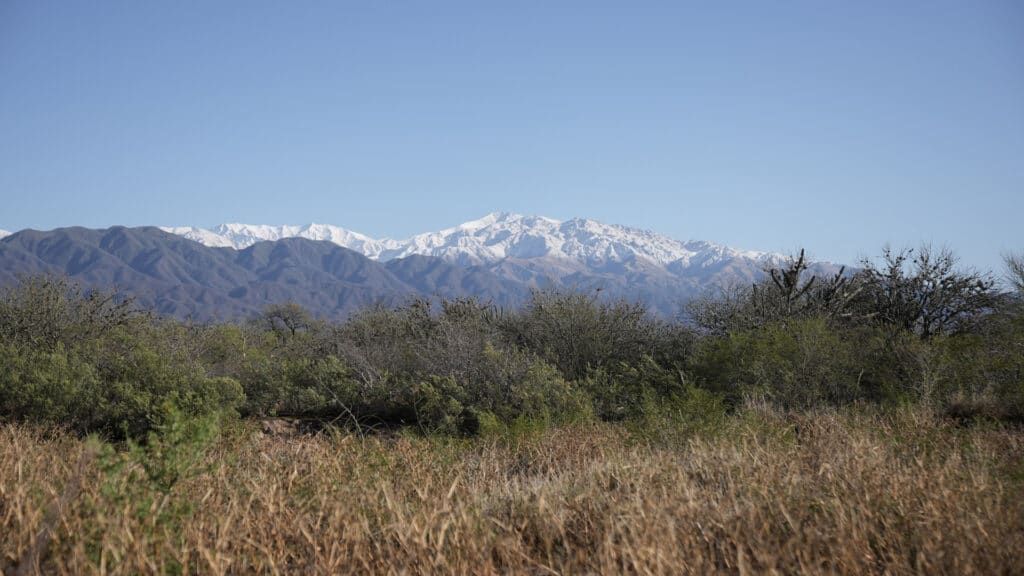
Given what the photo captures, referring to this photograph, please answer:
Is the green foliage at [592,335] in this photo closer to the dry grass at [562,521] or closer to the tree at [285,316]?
the dry grass at [562,521]

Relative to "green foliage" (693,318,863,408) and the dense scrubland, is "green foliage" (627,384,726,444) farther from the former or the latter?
"green foliage" (693,318,863,408)

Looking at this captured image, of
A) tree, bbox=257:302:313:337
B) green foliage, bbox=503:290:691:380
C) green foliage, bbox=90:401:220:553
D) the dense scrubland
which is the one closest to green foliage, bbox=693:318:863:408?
the dense scrubland

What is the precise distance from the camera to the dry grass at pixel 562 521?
11.6ft

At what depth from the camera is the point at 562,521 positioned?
418 cm

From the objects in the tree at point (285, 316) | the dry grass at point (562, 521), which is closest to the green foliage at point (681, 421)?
the dry grass at point (562, 521)

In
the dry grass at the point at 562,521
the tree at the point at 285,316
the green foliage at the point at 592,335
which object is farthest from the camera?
the tree at the point at 285,316

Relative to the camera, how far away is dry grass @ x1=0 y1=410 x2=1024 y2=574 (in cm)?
353

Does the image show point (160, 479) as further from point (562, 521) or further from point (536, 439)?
point (536, 439)

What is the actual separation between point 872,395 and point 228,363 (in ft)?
49.5

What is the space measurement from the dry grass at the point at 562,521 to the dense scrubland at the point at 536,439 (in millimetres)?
25

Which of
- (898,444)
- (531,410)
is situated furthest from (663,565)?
(531,410)

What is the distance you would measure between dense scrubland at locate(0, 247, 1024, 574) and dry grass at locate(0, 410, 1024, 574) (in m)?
0.03

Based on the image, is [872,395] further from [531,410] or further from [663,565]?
[663,565]

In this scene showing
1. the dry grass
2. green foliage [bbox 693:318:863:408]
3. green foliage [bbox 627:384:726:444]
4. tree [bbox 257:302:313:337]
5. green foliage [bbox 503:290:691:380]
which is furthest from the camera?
tree [bbox 257:302:313:337]
